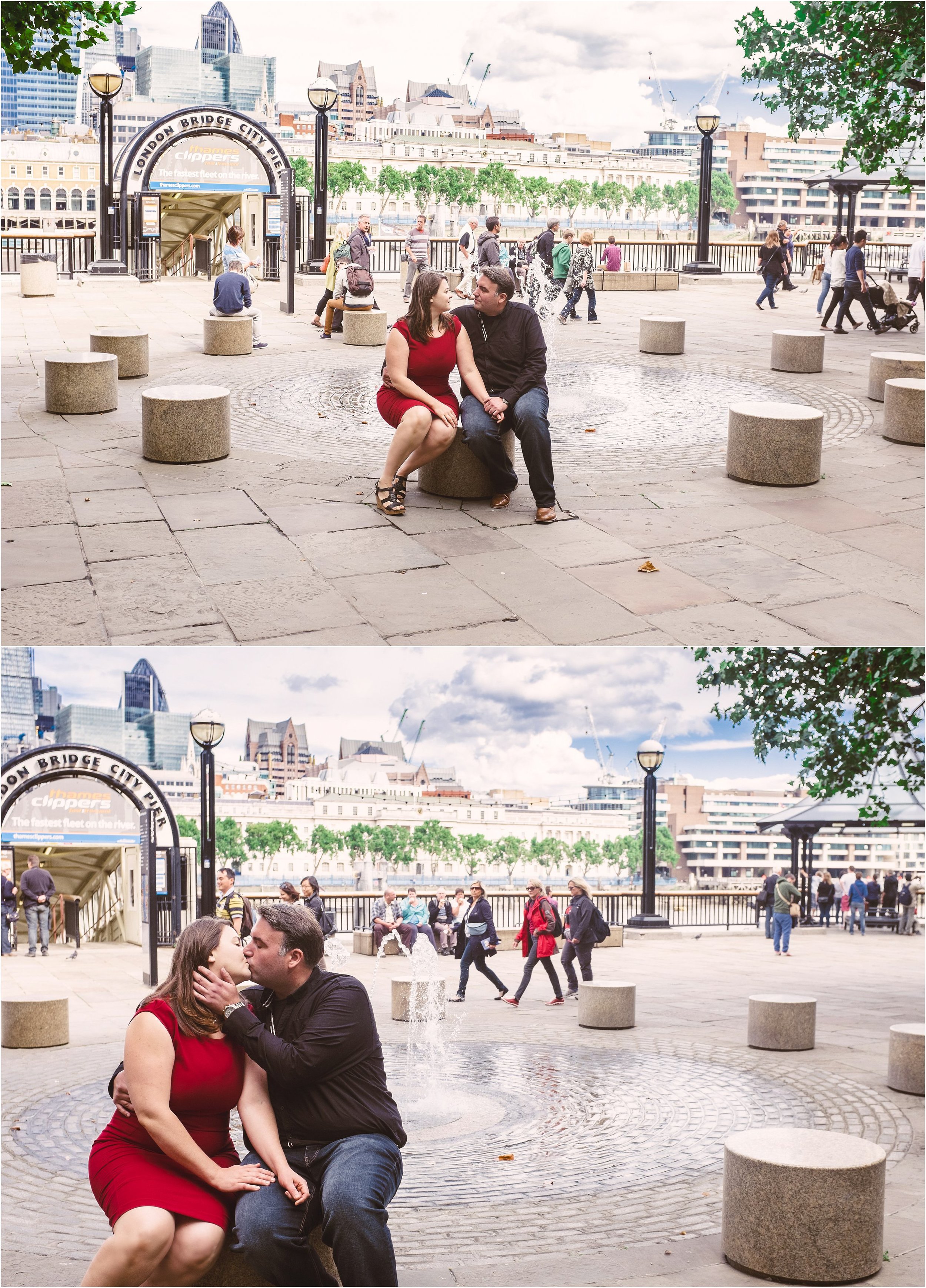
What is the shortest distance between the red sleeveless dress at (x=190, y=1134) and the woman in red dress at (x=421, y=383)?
19.2ft

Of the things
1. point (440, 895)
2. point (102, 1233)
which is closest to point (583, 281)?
point (440, 895)

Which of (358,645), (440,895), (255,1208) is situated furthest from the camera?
(440,895)

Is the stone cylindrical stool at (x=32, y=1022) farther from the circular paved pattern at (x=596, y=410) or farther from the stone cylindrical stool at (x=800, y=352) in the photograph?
the stone cylindrical stool at (x=800, y=352)

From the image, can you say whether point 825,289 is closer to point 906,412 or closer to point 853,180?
point 853,180

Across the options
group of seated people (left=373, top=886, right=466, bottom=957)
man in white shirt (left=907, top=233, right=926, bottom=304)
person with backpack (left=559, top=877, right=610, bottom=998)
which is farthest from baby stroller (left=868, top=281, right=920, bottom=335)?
person with backpack (left=559, top=877, right=610, bottom=998)

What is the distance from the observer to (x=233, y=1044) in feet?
13.3

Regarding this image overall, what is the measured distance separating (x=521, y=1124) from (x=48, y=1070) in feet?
12.6

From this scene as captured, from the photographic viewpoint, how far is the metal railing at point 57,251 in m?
27.9

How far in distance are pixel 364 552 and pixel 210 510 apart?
1.48m

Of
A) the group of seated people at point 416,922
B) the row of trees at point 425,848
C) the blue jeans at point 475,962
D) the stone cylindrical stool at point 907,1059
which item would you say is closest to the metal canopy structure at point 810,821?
the group of seated people at point 416,922

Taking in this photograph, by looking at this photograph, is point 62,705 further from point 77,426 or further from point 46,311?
point 77,426

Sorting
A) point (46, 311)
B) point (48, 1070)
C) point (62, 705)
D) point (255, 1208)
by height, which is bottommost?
point (62, 705)

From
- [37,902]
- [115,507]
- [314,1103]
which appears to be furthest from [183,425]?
[37,902]

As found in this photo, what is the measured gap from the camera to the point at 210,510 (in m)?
9.38
